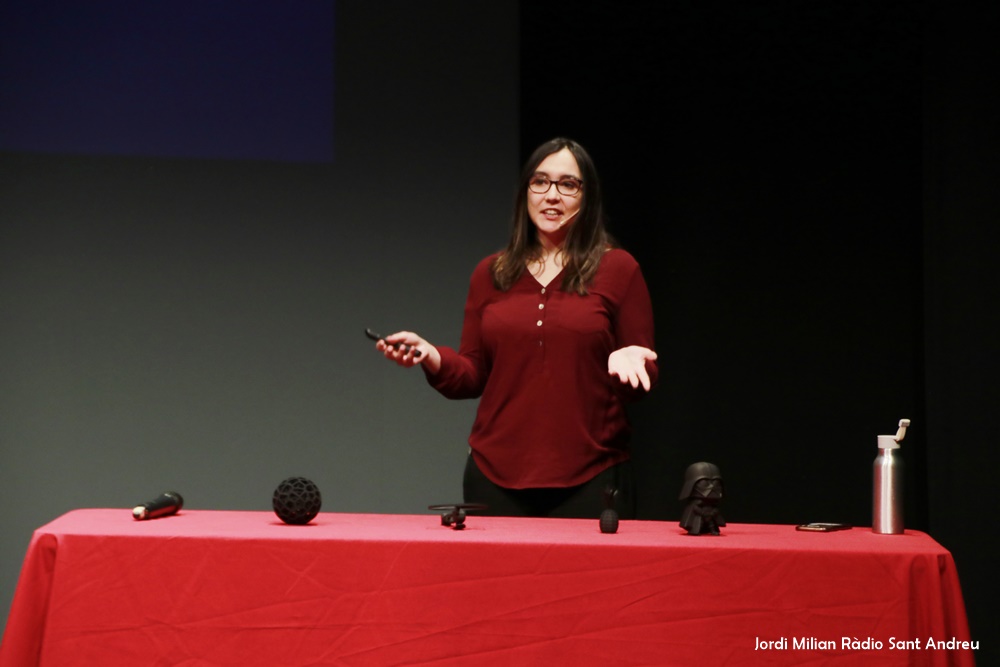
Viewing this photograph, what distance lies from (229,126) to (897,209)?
2.44 meters

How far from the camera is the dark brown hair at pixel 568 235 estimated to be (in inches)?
94.2

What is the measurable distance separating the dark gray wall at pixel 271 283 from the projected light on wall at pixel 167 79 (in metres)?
0.07

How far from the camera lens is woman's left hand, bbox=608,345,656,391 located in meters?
1.91

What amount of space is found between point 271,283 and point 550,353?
165cm

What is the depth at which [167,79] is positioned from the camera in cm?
359

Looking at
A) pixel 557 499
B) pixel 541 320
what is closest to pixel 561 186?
pixel 541 320

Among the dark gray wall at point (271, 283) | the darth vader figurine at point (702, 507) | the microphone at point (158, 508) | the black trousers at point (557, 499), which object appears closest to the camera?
the darth vader figurine at point (702, 507)

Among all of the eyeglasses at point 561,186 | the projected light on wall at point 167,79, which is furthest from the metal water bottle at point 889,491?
the projected light on wall at point 167,79

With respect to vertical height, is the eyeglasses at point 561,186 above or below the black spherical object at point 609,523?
above

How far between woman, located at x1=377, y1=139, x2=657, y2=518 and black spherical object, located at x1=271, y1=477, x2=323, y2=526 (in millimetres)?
388

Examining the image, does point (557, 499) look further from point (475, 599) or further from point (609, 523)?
point (475, 599)

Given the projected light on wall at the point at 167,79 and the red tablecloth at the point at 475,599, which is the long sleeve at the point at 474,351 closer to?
the red tablecloth at the point at 475,599

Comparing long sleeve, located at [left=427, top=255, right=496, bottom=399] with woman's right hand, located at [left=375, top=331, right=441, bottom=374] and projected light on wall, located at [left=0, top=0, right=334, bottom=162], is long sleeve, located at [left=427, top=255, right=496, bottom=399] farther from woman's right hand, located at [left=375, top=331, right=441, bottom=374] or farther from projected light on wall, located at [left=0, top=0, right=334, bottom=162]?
projected light on wall, located at [left=0, top=0, right=334, bottom=162]

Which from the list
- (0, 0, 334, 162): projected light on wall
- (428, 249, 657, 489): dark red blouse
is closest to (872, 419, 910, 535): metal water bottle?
(428, 249, 657, 489): dark red blouse
